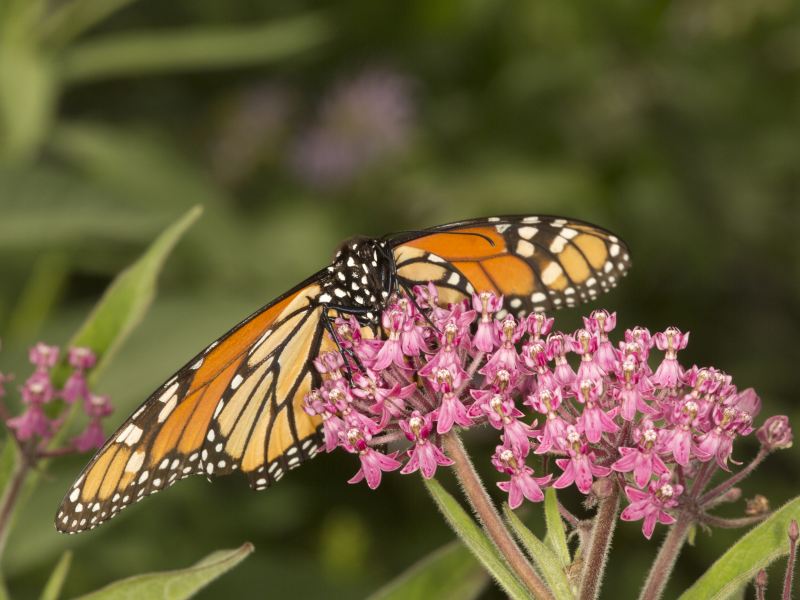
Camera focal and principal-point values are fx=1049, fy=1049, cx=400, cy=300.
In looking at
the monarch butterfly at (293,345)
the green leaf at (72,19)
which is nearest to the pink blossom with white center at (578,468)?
the monarch butterfly at (293,345)

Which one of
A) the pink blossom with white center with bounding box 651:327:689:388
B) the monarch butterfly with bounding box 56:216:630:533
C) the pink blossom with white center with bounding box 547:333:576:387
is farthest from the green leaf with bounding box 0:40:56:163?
the pink blossom with white center with bounding box 651:327:689:388

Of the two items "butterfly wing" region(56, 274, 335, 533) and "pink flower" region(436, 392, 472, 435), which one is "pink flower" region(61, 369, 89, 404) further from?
"pink flower" region(436, 392, 472, 435)

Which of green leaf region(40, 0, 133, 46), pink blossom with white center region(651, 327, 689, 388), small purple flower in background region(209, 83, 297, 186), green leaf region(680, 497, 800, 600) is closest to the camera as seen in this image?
green leaf region(680, 497, 800, 600)

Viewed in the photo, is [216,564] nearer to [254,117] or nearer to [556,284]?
[556,284]

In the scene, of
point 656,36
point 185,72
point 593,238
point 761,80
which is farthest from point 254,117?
point 593,238

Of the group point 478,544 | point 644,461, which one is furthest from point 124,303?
point 644,461

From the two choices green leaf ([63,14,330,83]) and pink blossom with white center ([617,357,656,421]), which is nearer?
pink blossom with white center ([617,357,656,421])

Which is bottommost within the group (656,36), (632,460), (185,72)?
(632,460)
